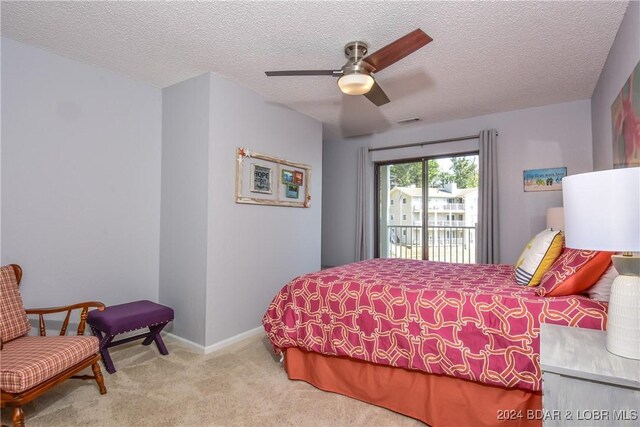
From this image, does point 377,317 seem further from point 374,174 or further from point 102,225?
point 374,174

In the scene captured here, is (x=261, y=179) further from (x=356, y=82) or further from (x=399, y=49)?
(x=399, y=49)

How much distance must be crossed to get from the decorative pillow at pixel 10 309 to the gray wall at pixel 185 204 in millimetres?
1147

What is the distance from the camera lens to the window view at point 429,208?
4.64 m

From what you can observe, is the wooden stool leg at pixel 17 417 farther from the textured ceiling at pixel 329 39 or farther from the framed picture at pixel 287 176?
the framed picture at pixel 287 176

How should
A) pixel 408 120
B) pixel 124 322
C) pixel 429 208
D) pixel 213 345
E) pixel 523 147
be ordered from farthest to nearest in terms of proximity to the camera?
pixel 429 208 → pixel 408 120 → pixel 523 147 → pixel 213 345 → pixel 124 322

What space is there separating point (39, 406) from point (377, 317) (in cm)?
217

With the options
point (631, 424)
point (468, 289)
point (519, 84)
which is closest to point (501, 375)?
point (468, 289)

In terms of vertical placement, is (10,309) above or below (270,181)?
below

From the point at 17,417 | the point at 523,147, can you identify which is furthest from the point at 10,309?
the point at 523,147

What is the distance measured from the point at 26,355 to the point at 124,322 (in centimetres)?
69

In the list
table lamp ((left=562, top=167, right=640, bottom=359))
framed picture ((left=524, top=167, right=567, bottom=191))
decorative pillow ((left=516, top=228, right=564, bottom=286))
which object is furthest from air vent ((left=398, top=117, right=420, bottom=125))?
Result: table lamp ((left=562, top=167, right=640, bottom=359))

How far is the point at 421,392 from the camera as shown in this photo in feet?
6.13

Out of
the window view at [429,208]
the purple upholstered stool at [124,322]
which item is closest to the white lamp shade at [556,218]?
the window view at [429,208]

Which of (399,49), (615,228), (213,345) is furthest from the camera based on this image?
(213,345)
